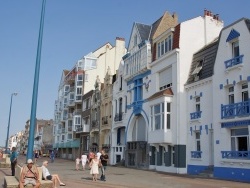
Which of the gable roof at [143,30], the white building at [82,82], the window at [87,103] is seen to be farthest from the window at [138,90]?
the window at [87,103]

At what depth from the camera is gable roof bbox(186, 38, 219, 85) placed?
2469 centimetres

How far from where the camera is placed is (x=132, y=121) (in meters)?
35.3

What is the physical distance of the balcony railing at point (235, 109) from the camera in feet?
65.9

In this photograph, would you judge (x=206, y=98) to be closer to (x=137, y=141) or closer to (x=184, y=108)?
(x=184, y=108)

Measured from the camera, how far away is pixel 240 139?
20.9m

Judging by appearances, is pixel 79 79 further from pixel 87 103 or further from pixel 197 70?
pixel 197 70

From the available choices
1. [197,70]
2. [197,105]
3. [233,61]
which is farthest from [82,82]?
[233,61]

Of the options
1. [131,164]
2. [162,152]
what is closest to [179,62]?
[162,152]

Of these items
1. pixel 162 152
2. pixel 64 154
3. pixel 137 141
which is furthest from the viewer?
pixel 64 154

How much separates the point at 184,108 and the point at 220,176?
274 inches

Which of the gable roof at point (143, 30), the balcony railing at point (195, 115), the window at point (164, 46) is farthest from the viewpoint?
the gable roof at point (143, 30)

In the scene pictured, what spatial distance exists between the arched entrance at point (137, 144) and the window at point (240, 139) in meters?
11.5

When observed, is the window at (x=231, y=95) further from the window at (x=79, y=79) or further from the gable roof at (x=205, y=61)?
the window at (x=79, y=79)

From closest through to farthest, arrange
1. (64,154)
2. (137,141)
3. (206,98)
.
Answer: (206,98) < (137,141) < (64,154)
